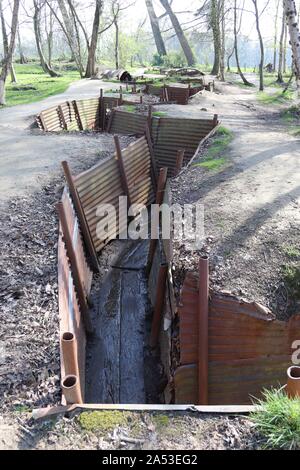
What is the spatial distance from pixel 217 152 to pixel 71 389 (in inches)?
348

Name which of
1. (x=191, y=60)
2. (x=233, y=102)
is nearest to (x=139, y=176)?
(x=233, y=102)

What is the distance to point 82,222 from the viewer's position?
862 cm

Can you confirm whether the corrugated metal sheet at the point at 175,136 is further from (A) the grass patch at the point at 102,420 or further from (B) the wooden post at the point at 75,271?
(A) the grass patch at the point at 102,420

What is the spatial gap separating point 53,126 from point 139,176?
245 inches

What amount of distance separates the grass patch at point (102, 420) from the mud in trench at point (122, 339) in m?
2.58

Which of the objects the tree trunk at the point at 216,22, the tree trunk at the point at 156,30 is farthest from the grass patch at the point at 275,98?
the tree trunk at the point at 156,30

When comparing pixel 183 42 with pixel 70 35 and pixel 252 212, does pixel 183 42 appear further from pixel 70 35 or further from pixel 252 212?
pixel 252 212

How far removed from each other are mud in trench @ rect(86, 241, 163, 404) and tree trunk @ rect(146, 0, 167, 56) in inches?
1805

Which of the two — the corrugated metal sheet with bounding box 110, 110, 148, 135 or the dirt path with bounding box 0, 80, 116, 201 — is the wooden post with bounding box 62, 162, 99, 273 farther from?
the corrugated metal sheet with bounding box 110, 110, 148, 135

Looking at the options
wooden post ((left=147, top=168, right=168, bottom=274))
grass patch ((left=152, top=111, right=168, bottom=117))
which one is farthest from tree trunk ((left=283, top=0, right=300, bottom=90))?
wooden post ((left=147, top=168, right=168, bottom=274))

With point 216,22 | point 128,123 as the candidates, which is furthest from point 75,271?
point 216,22

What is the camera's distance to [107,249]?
9.85 meters

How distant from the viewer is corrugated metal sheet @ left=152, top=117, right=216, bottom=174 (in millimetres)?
13279
